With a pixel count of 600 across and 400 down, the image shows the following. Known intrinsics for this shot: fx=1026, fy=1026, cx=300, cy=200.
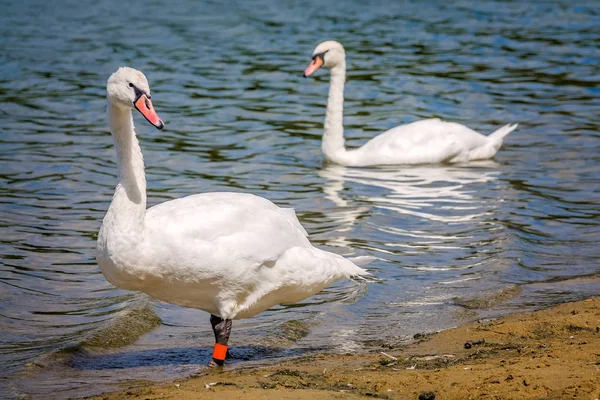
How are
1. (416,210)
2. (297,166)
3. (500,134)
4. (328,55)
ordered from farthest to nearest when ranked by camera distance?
(328,55) → (500,134) → (297,166) → (416,210)

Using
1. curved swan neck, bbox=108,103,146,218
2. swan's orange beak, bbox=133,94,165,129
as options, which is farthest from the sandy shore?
swan's orange beak, bbox=133,94,165,129

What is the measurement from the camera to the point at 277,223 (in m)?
6.76

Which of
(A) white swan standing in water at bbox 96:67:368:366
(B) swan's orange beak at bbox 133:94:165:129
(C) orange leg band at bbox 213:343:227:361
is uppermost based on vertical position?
(B) swan's orange beak at bbox 133:94:165:129

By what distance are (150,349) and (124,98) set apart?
1888mm

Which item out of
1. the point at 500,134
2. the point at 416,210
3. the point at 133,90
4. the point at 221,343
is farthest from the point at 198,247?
→ the point at 500,134

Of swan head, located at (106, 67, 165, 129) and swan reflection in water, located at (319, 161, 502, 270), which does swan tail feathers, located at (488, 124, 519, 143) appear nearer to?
swan reflection in water, located at (319, 161, 502, 270)

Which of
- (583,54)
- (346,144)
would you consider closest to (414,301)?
(346,144)

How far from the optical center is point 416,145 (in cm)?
1312

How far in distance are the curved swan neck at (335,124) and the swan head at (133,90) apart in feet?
23.7

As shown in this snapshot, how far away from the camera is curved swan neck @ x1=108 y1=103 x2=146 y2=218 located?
625cm

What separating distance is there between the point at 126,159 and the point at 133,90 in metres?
0.54

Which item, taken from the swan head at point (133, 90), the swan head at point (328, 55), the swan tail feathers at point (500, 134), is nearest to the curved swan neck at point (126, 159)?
the swan head at point (133, 90)

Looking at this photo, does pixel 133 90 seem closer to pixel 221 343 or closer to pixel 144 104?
pixel 144 104

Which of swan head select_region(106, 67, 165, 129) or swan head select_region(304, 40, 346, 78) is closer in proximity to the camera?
swan head select_region(106, 67, 165, 129)
